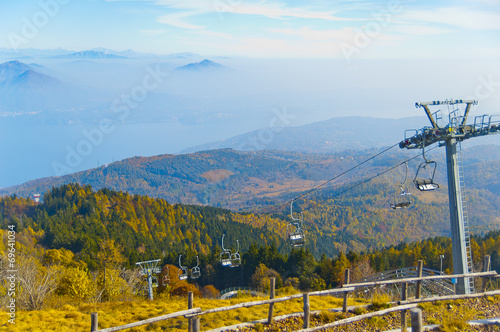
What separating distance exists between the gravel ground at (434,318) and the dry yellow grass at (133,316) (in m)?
1.07

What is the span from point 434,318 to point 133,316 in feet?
35.1

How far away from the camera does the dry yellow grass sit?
1496cm

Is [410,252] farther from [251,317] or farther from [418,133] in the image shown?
[251,317]

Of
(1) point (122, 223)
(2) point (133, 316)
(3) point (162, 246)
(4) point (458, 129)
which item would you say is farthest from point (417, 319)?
(1) point (122, 223)

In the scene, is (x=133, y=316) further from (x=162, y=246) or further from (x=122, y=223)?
(x=122, y=223)

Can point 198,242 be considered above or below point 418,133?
below

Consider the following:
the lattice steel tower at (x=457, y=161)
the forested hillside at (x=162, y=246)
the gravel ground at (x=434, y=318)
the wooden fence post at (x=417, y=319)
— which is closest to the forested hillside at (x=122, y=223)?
the forested hillside at (x=162, y=246)

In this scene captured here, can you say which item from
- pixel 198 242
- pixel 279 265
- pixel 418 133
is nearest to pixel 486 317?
pixel 418 133

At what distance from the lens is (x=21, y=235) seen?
78812mm

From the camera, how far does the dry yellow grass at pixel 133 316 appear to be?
589 inches

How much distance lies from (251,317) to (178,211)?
417ft

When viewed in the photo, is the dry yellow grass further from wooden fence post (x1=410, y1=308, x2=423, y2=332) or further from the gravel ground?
wooden fence post (x1=410, y1=308, x2=423, y2=332)

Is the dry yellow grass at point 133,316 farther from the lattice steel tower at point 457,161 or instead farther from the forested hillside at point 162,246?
the forested hillside at point 162,246

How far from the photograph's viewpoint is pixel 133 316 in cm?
1723
